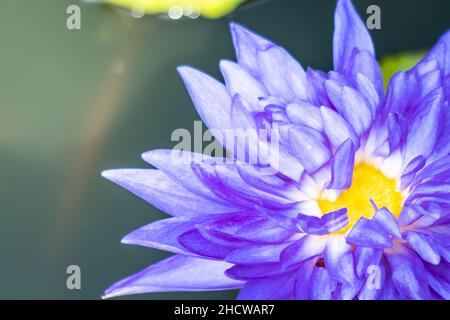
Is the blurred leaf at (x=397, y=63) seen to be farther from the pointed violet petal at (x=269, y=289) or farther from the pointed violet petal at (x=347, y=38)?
the pointed violet petal at (x=269, y=289)

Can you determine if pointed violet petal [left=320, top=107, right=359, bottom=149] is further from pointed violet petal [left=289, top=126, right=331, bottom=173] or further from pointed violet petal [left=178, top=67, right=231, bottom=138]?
pointed violet petal [left=178, top=67, right=231, bottom=138]

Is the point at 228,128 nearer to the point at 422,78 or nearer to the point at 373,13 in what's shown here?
the point at 422,78

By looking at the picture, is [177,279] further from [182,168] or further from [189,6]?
[189,6]

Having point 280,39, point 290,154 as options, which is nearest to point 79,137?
point 280,39

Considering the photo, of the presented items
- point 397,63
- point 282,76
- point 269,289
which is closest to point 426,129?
point 282,76

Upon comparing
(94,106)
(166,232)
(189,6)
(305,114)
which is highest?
(189,6)

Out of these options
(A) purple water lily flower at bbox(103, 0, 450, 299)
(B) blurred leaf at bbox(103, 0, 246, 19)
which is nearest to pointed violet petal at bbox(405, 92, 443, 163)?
(A) purple water lily flower at bbox(103, 0, 450, 299)

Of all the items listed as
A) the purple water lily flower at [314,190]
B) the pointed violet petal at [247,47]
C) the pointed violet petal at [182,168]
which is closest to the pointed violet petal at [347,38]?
the purple water lily flower at [314,190]
